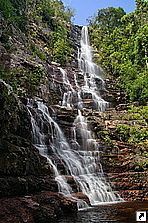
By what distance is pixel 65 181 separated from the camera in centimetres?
924

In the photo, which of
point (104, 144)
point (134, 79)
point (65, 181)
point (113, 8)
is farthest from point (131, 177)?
point (113, 8)

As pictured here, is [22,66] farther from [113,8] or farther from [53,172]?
[113,8]

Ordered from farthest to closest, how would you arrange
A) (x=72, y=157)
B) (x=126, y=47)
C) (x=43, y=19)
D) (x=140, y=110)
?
(x=43, y=19), (x=126, y=47), (x=140, y=110), (x=72, y=157)

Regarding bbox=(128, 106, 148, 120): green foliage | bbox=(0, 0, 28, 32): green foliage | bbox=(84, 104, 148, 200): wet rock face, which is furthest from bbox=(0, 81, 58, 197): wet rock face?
bbox=(0, 0, 28, 32): green foliage

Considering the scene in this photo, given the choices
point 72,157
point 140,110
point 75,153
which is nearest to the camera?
point 72,157

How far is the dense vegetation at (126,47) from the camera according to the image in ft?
79.4

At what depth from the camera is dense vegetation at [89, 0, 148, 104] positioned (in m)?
24.2

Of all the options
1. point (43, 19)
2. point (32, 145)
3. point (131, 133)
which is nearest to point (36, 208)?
point (32, 145)

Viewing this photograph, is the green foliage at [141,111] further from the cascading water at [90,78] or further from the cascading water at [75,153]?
the cascading water at [75,153]

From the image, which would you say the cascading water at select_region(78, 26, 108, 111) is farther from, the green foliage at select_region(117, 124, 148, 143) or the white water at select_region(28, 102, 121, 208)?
the white water at select_region(28, 102, 121, 208)

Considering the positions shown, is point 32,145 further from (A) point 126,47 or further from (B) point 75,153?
(A) point 126,47

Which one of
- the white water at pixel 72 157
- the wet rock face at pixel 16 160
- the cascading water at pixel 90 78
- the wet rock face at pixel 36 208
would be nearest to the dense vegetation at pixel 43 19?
the cascading water at pixel 90 78

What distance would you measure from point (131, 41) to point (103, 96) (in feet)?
41.9

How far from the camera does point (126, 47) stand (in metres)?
30.3
